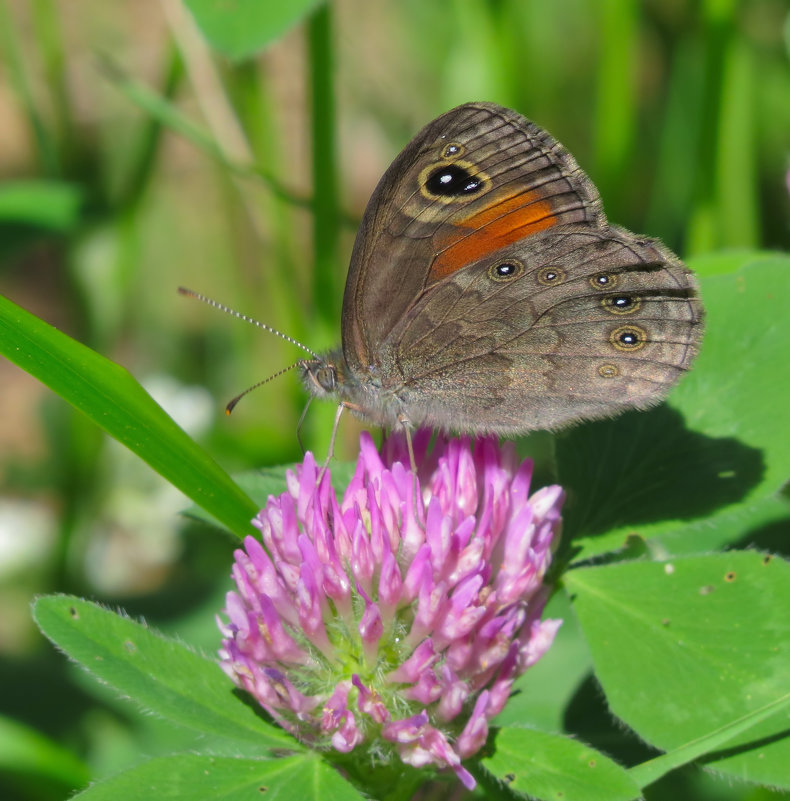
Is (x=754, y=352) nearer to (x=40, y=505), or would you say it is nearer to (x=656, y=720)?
(x=656, y=720)

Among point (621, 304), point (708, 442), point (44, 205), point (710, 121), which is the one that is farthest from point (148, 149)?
point (708, 442)

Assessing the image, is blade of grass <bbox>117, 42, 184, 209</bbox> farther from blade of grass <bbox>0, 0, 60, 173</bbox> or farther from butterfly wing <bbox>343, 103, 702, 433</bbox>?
butterfly wing <bbox>343, 103, 702, 433</bbox>

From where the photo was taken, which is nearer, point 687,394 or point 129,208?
point 687,394

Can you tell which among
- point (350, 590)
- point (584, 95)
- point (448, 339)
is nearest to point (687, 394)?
point (448, 339)

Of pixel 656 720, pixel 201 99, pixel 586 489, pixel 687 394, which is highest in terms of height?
pixel 201 99

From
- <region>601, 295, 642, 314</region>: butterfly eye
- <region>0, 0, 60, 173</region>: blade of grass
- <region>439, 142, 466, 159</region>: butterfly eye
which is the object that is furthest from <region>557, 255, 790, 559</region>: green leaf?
<region>0, 0, 60, 173</region>: blade of grass

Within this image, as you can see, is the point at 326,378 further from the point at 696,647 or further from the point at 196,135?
the point at 196,135
